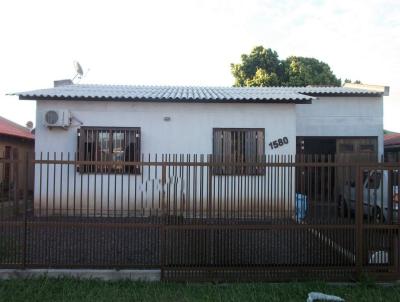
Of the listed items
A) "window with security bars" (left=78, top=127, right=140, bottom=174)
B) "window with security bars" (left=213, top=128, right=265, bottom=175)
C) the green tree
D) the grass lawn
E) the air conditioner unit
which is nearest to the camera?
the grass lawn

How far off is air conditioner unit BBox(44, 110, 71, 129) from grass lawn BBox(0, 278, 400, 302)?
6.06m

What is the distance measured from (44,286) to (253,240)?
2.96m

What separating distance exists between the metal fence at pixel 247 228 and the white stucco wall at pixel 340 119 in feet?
30.7

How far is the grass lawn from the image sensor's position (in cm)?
568

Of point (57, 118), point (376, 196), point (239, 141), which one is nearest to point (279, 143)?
point (239, 141)

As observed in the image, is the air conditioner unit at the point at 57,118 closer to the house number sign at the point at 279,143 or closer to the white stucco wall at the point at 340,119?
the house number sign at the point at 279,143

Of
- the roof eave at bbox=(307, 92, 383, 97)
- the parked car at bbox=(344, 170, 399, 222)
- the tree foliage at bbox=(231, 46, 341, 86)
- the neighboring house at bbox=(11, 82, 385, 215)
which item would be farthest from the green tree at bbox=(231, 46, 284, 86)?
the parked car at bbox=(344, 170, 399, 222)

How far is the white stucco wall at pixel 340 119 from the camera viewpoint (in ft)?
52.5

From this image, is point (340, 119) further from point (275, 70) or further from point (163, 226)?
point (275, 70)

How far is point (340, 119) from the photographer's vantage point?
16000 mm

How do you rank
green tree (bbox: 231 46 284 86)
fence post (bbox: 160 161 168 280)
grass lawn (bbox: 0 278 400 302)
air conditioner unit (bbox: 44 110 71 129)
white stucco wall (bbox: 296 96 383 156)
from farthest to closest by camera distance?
green tree (bbox: 231 46 284 86) → white stucco wall (bbox: 296 96 383 156) → air conditioner unit (bbox: 44 110 71 129) → fence post (bbox: 160 161 168 280) → grass lawn (bbox: 0 278 400 302)

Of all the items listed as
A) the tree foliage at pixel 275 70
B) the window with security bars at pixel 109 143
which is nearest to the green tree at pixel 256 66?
the tree foliage at pixel 275 70

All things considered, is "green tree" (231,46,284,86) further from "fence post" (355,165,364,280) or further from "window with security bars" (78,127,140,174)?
"fence post" (355,165,364,280)

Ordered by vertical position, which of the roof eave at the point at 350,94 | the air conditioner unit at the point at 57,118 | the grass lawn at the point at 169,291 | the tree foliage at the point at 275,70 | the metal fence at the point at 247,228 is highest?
the tree foliage at the point at 275,70
